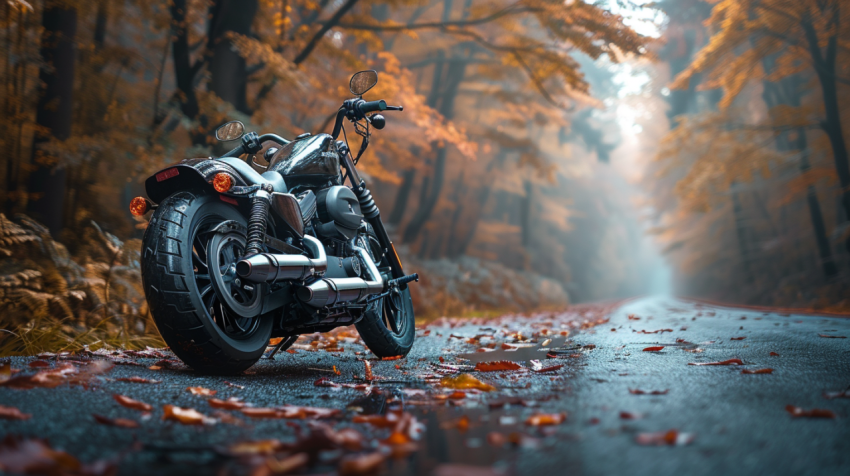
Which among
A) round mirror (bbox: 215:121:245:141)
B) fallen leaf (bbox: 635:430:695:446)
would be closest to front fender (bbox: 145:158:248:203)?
round mirror (bbox: 215:121:245:141)

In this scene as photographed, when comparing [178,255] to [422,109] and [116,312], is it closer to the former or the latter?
[116,312]

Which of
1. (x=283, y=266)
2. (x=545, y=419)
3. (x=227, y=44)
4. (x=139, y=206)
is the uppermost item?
(x=227, y=44)

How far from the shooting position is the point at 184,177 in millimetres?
3047

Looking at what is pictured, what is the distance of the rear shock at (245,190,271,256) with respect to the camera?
292 centimetres

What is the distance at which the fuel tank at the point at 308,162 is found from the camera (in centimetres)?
370

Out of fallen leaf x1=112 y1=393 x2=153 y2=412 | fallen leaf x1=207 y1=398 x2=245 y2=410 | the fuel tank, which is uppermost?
the fuel tank

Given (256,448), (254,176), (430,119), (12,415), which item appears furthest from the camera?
(430,119)

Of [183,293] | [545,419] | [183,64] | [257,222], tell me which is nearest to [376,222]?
[257,222]

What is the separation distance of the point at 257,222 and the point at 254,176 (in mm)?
404

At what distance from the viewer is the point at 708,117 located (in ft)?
46.5

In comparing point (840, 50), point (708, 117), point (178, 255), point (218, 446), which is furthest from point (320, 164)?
point (840, 50)

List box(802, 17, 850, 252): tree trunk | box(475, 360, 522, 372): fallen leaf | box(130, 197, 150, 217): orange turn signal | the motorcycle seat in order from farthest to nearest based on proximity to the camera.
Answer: box(802, 17, 850, 252): tree trunk, box(475, 360, 522, 372): fallen leaf, the motorcycle seat, box(130, 197, 150, 217): orange turn signal

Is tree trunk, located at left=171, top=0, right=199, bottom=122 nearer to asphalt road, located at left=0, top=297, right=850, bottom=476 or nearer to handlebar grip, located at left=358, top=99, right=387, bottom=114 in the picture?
handlebar grip, located at left=358, top=99, right=387, bottom=114

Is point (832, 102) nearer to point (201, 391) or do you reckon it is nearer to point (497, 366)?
point (497, 366)
